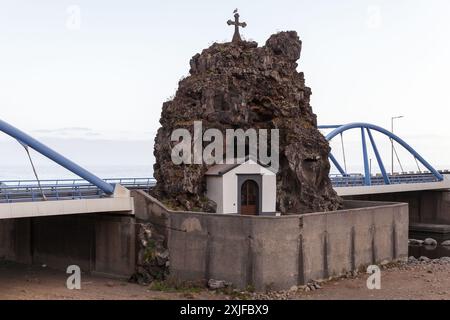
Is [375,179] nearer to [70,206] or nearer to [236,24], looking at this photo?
[236,24]

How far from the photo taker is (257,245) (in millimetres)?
30781

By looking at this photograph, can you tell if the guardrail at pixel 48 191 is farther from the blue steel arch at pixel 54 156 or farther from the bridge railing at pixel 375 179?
the bridge railing at pixel 375 179

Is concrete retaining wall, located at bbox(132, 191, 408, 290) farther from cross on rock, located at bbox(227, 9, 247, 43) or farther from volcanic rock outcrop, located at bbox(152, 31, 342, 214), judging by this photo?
cross on rock, located at bbox(227, 9, 247, 43)

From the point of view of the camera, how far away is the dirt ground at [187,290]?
31094 millimetres

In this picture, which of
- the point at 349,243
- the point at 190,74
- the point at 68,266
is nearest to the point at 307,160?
the point at 349,243

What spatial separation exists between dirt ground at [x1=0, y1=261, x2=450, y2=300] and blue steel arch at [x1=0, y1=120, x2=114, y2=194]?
5547mm

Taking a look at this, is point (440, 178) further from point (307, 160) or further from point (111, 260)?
point (111, 260)

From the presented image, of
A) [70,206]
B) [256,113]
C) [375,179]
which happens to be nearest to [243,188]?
[256,113]

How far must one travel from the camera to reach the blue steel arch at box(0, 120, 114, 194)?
31.4 metres

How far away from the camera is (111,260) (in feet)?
119

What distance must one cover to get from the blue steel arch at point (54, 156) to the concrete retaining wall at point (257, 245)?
2098 millimetres

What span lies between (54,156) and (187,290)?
33.1 ft

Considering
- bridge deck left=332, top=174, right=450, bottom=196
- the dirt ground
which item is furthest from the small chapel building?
bridge deck left=332, top=174, right=450, bottom=196
